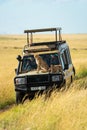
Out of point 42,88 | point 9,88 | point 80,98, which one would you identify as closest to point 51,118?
point 80,98

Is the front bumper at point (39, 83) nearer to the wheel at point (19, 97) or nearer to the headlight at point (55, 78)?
the headlight at point (55, 78)

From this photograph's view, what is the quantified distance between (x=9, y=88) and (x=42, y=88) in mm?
2897

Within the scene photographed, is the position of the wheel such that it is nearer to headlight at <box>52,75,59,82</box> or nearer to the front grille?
the front grille

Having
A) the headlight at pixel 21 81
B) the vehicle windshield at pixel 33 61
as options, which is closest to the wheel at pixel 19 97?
the headlight at pixel 21 81

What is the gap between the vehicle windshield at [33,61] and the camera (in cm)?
1521

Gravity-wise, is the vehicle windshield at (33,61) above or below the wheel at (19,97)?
above

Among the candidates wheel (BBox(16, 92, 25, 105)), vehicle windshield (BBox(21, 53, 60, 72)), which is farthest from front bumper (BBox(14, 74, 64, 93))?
vehicle windshield (BBox(21, 53, 60, 72))

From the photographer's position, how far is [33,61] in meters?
15.3

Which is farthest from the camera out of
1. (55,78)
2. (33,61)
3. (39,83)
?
A: (33,61)

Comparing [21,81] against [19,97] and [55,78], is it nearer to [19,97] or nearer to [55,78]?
[19,97]

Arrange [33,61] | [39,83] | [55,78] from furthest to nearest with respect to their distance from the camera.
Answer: [33,61] → [39,83] → [55,78]

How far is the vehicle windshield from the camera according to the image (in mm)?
15211

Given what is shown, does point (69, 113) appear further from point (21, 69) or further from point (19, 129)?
point (21, 69)

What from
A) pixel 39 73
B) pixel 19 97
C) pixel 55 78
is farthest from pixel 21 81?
pixel 55 78
